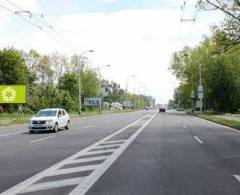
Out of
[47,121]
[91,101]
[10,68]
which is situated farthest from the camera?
[91,101]

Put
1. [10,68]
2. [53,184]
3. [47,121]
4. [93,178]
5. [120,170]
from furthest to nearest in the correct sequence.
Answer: [10,68] < [47,121] < [120,170] < [93,178] < [53,184]

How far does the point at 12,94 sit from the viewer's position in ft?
205

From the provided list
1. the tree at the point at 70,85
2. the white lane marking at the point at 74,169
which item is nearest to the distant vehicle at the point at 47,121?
the white lane marking at the point at 74,169

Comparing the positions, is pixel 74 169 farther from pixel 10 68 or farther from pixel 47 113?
pixel 10 68

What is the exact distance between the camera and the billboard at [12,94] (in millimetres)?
62375

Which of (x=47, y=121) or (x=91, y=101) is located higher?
(x=91, y=101)

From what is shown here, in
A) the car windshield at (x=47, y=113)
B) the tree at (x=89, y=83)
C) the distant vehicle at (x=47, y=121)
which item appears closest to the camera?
the distant vehicle at (x=47, y=121)

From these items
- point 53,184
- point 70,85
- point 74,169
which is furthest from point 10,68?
point 53,184

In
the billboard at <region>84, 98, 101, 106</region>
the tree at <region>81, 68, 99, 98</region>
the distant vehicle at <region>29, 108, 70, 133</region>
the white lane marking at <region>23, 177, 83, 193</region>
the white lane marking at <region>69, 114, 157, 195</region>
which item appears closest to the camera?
the white lane marking at <region>69, 114, 157, 195</region>

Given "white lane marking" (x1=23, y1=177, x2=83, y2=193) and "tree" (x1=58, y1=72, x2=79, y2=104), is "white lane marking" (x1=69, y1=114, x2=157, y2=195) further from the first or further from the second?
"tree" (x1=58, y1=72, x2=79, y2=104)

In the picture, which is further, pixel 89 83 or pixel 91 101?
pixel 89 83

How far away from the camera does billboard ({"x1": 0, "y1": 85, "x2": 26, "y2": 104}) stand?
62.4 m

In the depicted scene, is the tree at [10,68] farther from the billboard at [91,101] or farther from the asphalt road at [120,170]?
the asphalt road at [120,170]

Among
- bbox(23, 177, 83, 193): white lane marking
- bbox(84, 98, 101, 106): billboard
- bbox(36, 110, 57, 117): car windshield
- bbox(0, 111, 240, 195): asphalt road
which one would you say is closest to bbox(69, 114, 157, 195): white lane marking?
bbox(0, 111, 240, 195): asphalt road
